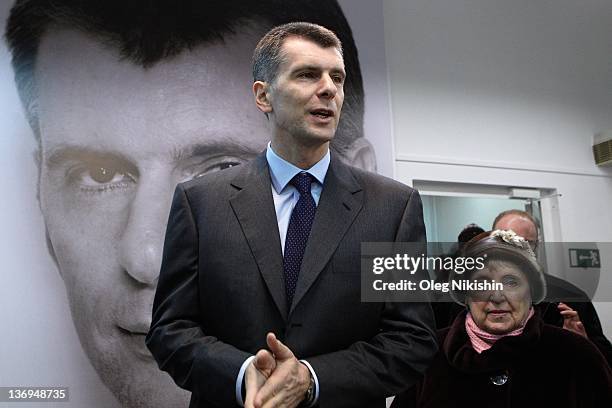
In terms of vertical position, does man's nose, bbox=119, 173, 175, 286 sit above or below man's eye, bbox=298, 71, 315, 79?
below

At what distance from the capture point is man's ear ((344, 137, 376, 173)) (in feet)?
10.7

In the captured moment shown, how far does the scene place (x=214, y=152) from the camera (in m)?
2.99

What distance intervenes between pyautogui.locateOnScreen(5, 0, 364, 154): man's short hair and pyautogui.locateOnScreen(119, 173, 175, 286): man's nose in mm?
578

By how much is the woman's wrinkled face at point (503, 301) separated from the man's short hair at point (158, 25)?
4.80 feet

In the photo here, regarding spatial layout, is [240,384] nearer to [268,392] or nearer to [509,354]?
[268,392]

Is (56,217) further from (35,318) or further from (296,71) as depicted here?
(296,71)

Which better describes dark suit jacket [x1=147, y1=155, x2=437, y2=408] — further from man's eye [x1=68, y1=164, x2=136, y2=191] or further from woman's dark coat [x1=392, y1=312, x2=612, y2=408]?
man's eye [x1=68, y1=164, x2=136, y2=191]

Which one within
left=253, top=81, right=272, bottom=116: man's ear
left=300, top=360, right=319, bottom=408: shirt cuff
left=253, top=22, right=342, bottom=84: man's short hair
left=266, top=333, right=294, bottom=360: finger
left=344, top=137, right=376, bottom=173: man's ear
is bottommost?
left=300, top=360, right=319, bottom=408: shirt cuff

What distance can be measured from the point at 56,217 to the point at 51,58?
78 cm

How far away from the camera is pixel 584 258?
355 cm

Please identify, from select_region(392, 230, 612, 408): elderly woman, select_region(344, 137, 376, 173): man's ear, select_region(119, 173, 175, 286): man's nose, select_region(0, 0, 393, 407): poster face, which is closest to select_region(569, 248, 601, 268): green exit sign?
select_region(344, 137, 376, 173): man's ear

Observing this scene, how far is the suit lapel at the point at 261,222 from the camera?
3.91ft

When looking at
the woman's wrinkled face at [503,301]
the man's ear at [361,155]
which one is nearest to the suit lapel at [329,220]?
the woman's wrinkled face at [503,301]

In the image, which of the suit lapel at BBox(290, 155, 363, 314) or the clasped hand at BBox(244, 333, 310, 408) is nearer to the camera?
the clasped hand at BBox(244, 333, 310, 408)
